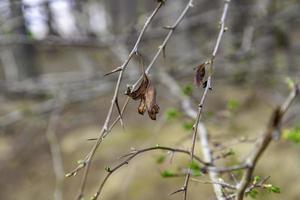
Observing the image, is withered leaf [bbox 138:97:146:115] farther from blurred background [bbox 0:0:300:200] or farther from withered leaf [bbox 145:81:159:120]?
blurred background [bbox 0:0:300:200]

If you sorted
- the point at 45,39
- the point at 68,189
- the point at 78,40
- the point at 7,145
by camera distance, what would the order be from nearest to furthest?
the point at 45,39
the point at 78,40
the point at 68,189
the point at 7,145

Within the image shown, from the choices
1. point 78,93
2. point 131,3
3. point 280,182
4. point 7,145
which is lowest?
point 280,182

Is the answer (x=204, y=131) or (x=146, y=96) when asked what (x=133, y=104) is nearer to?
(x=204, y=131)

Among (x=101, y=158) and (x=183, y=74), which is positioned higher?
(x=183, y=74)

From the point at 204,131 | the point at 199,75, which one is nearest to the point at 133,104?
the point at 204,131

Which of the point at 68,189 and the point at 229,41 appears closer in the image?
the point at 229,41

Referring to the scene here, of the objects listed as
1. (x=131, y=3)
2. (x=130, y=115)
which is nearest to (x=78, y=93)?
(x=130, y=115)

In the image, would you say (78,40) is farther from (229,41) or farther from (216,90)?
(216,90)

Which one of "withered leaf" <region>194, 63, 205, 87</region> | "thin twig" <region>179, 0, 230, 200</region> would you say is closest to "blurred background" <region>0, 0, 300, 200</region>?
"thin twig" <region>179, 0, 230, 200</region>
